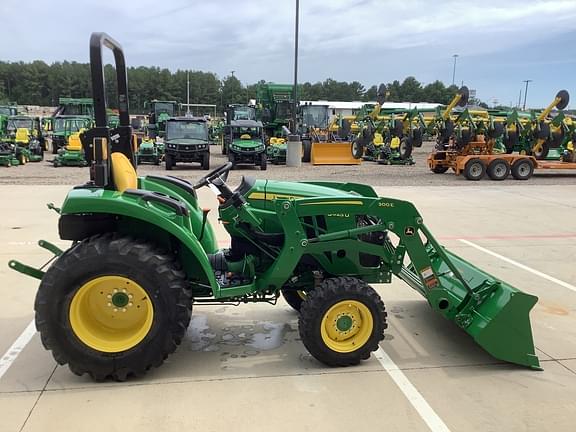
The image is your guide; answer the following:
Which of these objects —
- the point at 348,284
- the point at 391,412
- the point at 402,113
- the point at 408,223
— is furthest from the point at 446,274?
the point at 402,113

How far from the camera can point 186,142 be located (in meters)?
17.6

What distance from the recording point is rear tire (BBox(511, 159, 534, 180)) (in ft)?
52.1

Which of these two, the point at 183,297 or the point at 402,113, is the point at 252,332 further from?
the point at 402,113

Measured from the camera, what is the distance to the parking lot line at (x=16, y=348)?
3.39 meters

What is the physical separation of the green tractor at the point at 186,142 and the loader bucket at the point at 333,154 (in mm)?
4756

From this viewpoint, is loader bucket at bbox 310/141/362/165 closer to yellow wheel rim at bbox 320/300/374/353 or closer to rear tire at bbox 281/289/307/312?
rear tire at bbox 281/289/307/312

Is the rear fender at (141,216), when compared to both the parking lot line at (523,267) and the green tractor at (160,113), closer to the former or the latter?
the parking lot line at (523,267)

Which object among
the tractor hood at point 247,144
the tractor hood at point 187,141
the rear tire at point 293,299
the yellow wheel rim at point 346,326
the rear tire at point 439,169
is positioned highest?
the tractor hood at point 187,141

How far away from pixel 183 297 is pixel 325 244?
3.31 feet

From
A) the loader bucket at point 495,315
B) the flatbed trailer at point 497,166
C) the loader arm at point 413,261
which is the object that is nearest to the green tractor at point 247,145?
the flatbed trailer at point 497,166

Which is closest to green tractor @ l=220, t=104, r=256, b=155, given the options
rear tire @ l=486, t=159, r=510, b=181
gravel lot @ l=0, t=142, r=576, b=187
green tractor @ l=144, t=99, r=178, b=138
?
green tractor @ l=144, t=99, r=178, b=138

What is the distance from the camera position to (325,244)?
11.3 feet

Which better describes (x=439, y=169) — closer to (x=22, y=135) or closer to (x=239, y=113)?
(x=239, y=113)

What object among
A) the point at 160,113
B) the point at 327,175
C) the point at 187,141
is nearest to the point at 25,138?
the point at 187,141
